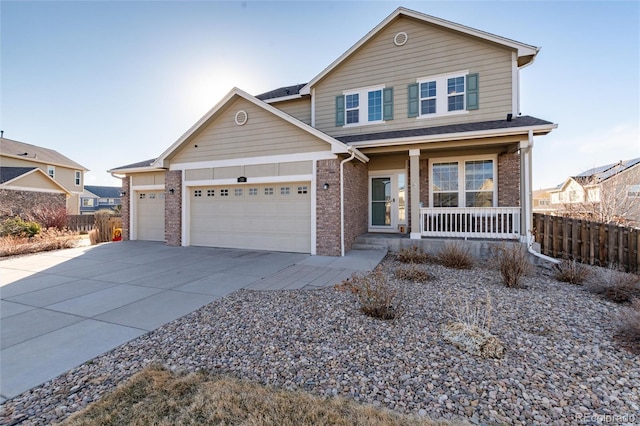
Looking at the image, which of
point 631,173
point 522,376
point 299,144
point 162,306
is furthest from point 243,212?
point 631,173

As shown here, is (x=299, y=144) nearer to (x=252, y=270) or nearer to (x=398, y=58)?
(x=252, y=270)

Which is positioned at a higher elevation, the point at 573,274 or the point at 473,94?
the point at 473,94

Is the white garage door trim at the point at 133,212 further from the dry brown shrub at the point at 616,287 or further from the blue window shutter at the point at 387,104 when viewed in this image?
the dry brown shrub at the point at 616,287

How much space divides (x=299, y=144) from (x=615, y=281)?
8345mm

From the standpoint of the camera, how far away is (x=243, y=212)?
1057cm

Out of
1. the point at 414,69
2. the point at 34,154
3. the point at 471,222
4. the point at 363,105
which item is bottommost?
the point at 471,222

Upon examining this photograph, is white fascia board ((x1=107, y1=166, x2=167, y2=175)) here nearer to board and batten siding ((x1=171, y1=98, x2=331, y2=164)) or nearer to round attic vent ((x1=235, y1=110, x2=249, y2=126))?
board and batten siding ((x1=171, y1=98, x2=331, y2=164))

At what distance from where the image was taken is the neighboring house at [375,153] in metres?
9.20

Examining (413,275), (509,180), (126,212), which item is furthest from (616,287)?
(126,212)

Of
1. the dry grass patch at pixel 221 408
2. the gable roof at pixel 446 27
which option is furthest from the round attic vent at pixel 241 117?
the dry grass patch at pixel 221 408

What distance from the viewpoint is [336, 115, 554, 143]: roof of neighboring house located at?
8.58 meters

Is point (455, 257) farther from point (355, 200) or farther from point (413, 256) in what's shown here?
point (355, 200)

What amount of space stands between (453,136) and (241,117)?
7.17 metres

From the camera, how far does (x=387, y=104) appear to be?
1099 cm
